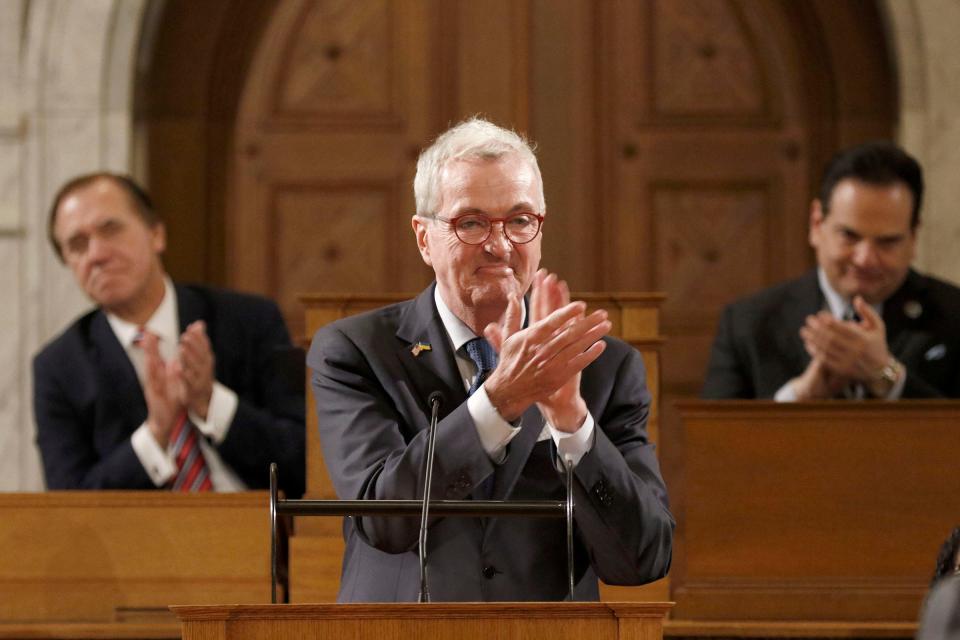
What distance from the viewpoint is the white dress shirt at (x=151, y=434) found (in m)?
3.95

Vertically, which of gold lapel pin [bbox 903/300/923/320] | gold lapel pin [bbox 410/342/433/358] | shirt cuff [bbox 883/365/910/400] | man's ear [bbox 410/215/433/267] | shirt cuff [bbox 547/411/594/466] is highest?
man's ear [bbox 410/215/433/267]

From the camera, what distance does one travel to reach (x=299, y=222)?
5.69 metres

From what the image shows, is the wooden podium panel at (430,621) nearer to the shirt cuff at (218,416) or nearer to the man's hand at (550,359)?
the man's hand at (550,359)

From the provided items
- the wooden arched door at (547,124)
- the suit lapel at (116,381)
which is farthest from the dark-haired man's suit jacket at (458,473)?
the wooden arched door at (547,124)

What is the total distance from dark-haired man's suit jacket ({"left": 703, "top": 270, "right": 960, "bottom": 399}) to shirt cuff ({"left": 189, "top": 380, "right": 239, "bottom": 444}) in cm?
131

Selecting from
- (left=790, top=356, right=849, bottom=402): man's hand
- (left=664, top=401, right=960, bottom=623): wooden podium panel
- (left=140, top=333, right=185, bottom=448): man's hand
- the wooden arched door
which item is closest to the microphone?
(left=664, top=401, right=960, bottom=623): wooden podium panel

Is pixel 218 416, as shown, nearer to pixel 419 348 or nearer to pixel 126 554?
pixel 126 554

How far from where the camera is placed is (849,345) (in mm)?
3959

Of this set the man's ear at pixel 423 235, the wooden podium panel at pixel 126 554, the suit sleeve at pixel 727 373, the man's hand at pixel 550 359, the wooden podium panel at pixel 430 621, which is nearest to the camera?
the wooden podium panel at pixel 430 621

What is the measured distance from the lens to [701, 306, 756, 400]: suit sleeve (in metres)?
4.28

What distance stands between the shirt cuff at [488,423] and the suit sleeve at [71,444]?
1.80 m

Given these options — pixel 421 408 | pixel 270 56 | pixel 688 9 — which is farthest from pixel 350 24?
pixel 421 408

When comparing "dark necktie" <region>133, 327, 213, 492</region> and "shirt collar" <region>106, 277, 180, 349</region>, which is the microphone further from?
"shirt collar" <region>106, 277, 180, 349</region>

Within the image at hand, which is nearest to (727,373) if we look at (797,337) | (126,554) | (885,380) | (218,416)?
(797,337)
